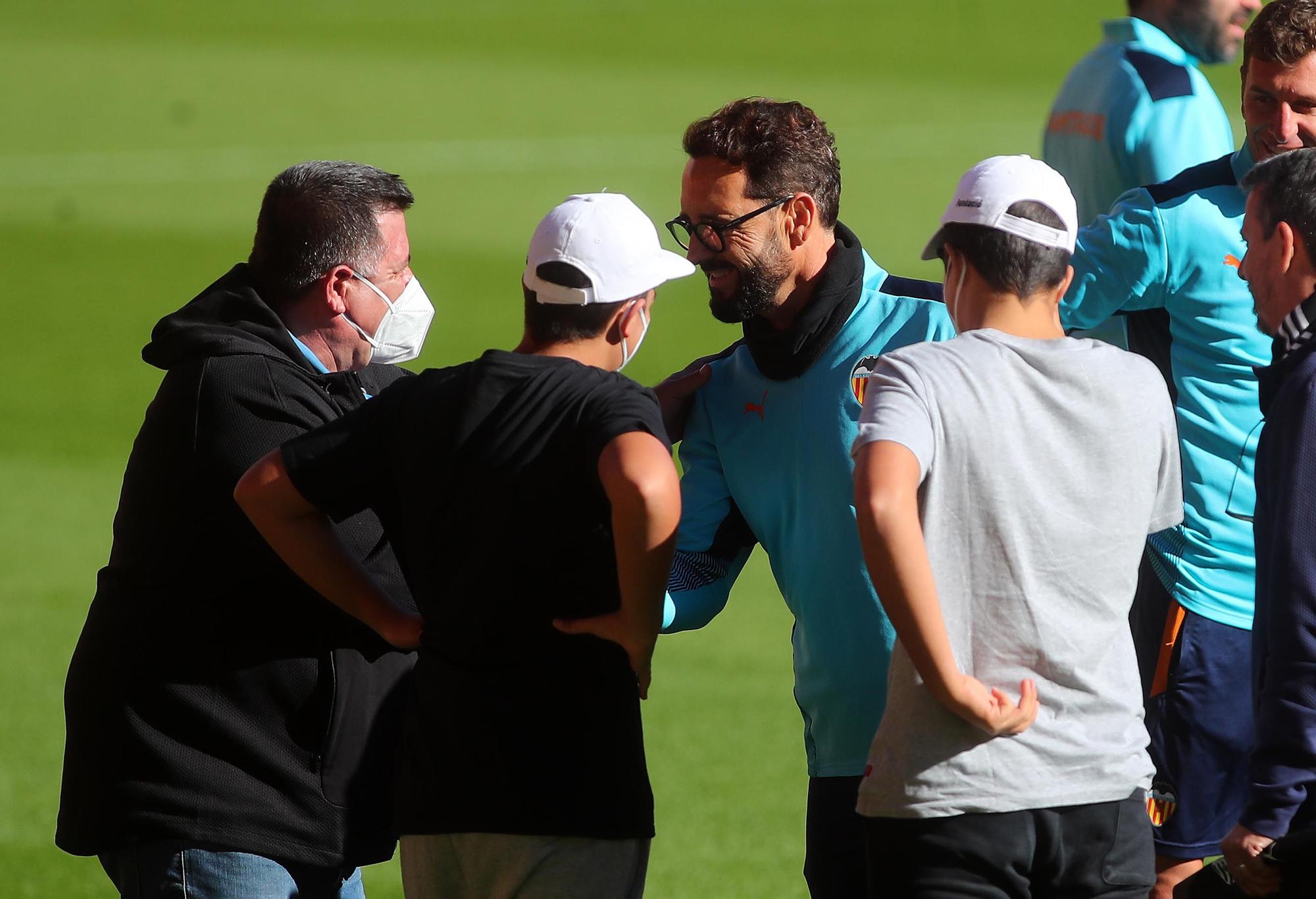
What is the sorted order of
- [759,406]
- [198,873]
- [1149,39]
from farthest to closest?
[1149,39] → [759,406] → [198,873]

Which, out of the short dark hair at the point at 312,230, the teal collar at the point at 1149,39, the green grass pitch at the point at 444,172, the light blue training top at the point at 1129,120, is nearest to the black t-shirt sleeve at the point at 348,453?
the short dark hair at the point at 312,230

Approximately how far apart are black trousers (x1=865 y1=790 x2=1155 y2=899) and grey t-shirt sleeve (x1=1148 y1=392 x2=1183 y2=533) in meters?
0.54

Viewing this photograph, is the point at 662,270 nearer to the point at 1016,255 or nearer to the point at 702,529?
the point at 1016,255

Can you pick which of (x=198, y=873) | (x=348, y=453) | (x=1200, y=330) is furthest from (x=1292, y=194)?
(x=198, y=873)

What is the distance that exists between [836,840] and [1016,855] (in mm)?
958

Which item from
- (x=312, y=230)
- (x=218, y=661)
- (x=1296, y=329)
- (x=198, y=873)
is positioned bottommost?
(x=198, y=873)

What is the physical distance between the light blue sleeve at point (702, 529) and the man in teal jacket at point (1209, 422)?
39.1 inches

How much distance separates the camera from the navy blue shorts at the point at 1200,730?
4.32 metres

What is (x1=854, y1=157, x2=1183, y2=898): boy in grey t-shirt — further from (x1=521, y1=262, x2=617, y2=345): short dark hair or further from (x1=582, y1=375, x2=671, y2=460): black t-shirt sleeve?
(x1=521, y1=262, x2=617, y2=345): short dark hair

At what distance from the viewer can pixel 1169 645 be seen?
436cm

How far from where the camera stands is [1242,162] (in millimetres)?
4320

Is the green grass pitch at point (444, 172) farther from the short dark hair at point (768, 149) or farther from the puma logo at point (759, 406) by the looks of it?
the short dark hair at point (768, 149)

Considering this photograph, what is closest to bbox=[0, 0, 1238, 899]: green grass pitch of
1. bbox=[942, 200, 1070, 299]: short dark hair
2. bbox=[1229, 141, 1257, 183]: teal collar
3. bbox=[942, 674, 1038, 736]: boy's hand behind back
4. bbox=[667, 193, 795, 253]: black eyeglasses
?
bbox=[667, 193, 795, 253]: black eyeglasses

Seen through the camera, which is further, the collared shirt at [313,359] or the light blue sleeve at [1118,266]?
the light blue sleeve at [1118,266]
